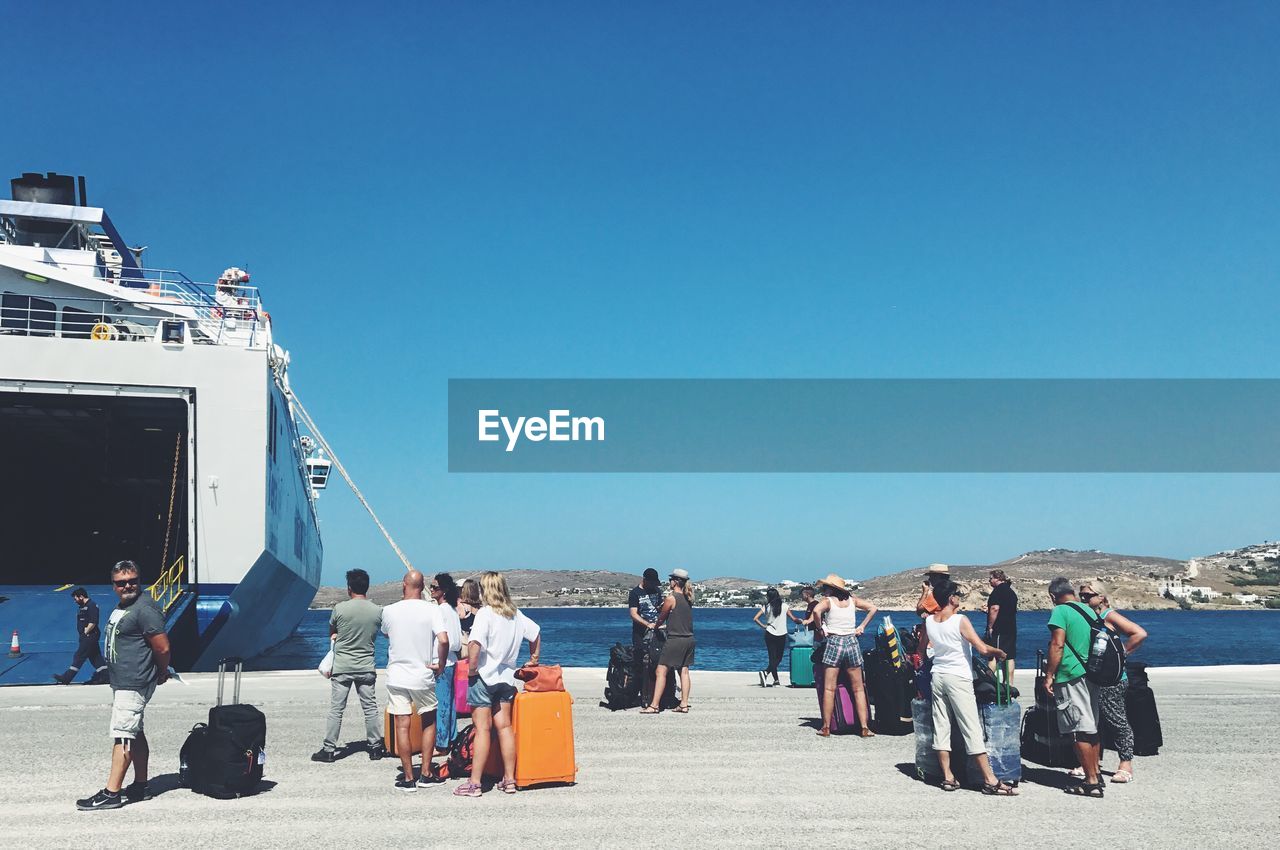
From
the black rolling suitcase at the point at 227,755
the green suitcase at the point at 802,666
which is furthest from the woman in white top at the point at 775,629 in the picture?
the black rolling suitcase at the point at 227,755

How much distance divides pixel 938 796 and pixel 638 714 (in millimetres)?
4896

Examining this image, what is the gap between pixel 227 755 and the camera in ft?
23.1

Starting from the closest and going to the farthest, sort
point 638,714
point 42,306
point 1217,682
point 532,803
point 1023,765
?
point 532,803, point 1023,765, point 638,714, point 1217,682, point 42,306

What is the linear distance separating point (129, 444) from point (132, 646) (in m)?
20.5

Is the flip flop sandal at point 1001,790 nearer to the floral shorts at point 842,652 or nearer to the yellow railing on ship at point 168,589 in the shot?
the floral shorts at point 842,652

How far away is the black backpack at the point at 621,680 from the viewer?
11789 mm

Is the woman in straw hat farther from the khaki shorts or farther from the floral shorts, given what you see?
the khaki shorts

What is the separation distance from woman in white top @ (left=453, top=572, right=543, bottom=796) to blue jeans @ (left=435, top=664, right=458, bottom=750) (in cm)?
105

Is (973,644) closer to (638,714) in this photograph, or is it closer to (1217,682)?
(638,714)

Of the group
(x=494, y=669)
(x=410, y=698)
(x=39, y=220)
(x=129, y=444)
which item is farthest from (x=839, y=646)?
(x=39, y=220)

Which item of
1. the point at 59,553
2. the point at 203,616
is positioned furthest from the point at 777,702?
the point at 59,553

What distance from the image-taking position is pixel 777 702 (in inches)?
507

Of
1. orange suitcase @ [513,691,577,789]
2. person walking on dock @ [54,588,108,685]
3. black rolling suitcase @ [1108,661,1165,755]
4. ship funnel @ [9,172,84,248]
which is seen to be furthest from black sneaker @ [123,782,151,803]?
ship funnel @ [9,172,84,248]

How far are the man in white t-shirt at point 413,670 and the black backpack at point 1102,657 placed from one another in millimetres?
4713
